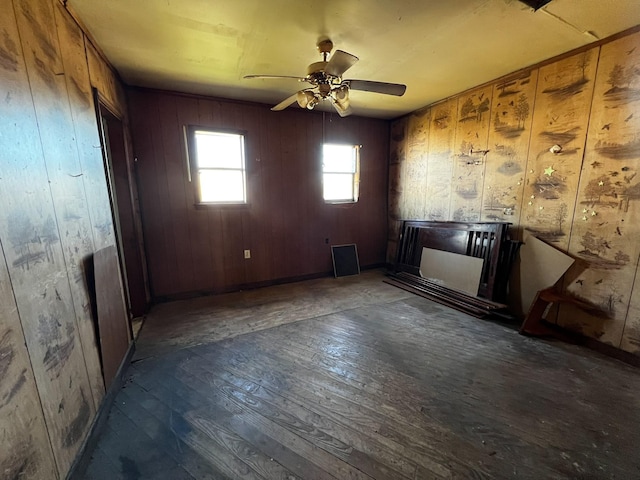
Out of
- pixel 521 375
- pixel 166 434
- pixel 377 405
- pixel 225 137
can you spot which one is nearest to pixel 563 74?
pixel 521 375

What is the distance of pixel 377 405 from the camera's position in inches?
64.5

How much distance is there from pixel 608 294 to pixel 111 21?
4.28 meters

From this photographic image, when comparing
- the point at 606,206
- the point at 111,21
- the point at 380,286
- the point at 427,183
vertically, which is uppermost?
the point at 111,21

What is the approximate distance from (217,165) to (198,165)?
225mm

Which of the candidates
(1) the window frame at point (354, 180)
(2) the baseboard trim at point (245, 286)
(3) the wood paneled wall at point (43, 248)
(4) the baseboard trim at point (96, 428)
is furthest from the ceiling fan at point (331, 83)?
(2) the baseboard trim at point (245, 286)

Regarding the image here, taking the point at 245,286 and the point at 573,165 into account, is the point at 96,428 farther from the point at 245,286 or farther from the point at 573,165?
the point at 573,165

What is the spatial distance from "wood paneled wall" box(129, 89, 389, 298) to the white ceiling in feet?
1.80

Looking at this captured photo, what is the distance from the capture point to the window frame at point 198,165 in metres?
3.23

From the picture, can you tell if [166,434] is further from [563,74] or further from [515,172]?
[563,74]

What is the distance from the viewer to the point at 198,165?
3.33 meters

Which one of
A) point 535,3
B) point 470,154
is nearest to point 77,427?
point 535,3

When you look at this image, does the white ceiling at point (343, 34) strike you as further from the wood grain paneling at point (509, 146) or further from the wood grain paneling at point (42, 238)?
the wood grain paneling at point (42, 238)

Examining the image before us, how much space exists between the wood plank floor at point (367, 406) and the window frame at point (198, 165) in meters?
1.57

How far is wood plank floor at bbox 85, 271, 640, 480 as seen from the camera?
128 centimetres
